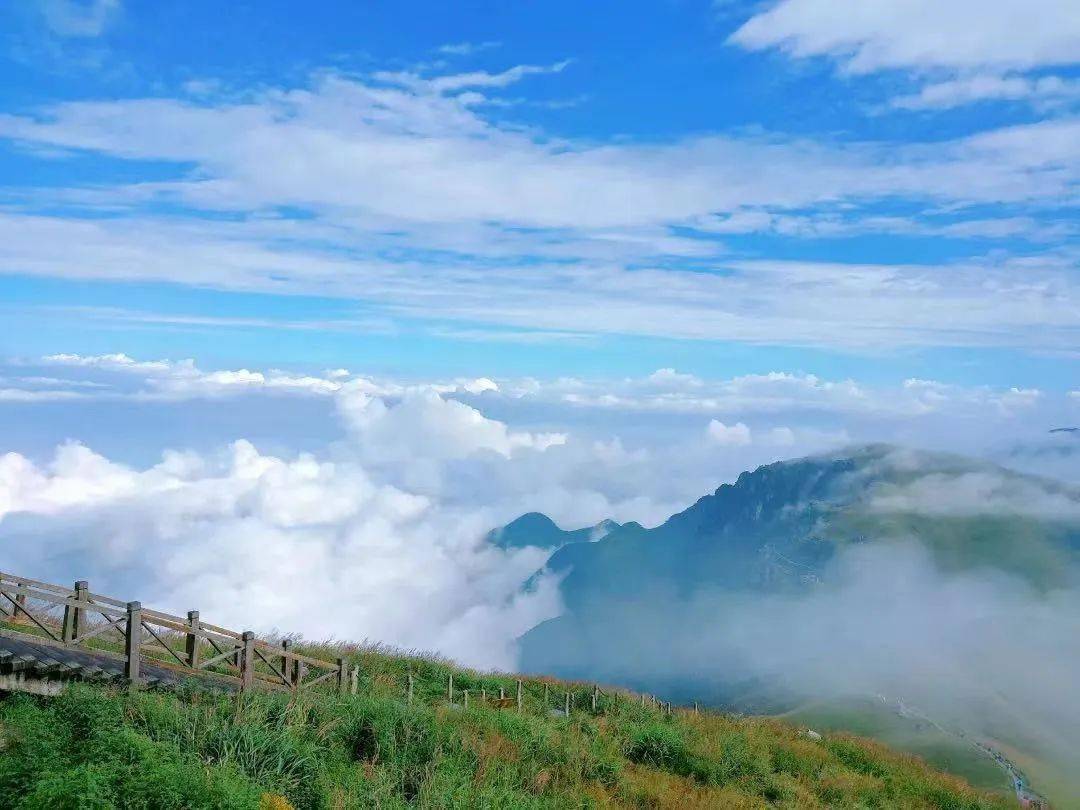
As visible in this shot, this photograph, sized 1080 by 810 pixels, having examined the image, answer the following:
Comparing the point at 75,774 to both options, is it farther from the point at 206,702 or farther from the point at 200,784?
the point at 206,702

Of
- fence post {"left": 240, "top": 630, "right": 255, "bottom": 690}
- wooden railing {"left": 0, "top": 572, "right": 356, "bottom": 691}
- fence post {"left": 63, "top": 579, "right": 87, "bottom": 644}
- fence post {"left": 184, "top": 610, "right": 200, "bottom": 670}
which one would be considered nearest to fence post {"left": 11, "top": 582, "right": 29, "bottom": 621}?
A: wooden railing {"left": 0, "top": 572, "right": 356, "bottom": 691}

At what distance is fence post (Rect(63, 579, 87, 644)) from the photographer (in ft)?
54.9

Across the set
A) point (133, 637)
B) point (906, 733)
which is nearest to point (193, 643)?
point (133, 637)

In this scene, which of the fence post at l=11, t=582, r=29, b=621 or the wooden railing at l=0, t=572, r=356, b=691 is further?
the fence post at l=11, t=582, r=29, b=621

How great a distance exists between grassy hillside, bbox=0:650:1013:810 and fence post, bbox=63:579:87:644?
5.56ft

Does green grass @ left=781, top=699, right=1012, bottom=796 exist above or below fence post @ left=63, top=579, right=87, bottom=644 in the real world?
below

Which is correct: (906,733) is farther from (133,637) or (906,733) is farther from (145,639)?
(133,637)

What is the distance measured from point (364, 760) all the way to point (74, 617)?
24.2 ft

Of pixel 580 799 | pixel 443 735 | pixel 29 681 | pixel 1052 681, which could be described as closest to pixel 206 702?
pixel 29 681

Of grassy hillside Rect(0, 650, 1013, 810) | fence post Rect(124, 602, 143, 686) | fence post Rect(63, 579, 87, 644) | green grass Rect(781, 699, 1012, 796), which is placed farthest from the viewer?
green grass Rect(781, 699, 1012, 796)

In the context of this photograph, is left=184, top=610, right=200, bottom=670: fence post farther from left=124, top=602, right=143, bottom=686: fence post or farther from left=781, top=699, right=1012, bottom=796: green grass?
left=781, top=699, right=1012, bottom=796: green grass

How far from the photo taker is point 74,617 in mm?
16766

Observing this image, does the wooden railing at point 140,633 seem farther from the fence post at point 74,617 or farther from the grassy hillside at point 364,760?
the grassy hillside at point 364,760

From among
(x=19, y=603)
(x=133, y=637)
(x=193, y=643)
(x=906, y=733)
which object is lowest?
(x=906, y=733)
